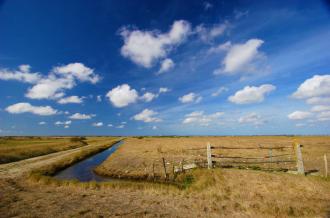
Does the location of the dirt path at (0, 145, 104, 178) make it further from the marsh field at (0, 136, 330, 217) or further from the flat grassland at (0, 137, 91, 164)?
the flat grassland at (0, 137, 91, 164)

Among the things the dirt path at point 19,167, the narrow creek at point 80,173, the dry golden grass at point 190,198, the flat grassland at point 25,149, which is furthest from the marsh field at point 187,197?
the flat grassland at point 25,149

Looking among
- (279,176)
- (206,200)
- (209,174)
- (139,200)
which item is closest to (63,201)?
(139,200)

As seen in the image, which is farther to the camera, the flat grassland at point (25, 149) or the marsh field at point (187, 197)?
the flat grassland at point (25, 149)

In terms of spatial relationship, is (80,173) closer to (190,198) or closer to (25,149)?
(190,198)

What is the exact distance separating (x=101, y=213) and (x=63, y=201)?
3.31 meters

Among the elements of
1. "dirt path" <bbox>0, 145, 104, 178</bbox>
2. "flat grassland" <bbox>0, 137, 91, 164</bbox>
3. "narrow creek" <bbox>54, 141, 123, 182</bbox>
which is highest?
"flat grassland" <bbox>0, 137, 91, 164</bbox>

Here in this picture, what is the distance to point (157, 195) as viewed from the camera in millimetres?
12383

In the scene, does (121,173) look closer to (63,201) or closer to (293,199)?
(63,201)

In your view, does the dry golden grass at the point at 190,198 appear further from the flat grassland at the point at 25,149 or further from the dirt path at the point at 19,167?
the flat grassland at the point at 25,149

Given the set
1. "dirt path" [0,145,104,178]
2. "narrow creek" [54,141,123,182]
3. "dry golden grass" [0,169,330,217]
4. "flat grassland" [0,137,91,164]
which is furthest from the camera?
"flat grassland" [0,137,91,164]

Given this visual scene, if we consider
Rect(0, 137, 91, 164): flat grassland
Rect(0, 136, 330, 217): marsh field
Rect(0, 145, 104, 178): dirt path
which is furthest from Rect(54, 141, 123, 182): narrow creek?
Rect(0, 137, 91, 164): flat grassland

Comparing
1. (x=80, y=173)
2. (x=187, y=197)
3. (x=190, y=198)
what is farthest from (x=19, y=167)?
(x=190, y=198)

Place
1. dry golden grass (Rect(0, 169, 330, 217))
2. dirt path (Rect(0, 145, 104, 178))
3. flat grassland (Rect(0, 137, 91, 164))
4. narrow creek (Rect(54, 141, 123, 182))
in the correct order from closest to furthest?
dry golden grass (Rect(0, 169, 330, 217)) < dirt path (Rect(0, 145, 104, 178)) < narrow creek (Rect(54, 141, 123, 182)) < flat grassland (Rect(0, 137, 91, 164))

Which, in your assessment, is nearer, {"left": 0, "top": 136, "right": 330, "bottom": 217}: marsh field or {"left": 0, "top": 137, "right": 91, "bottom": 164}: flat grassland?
{"left": 0, "top": 136, "right": 330, "bottom": 217}: marsh field
